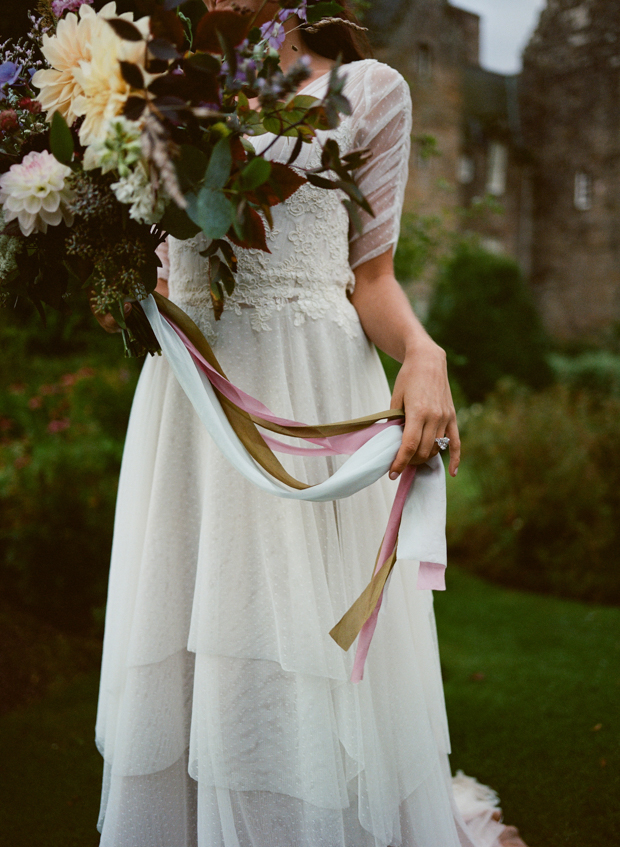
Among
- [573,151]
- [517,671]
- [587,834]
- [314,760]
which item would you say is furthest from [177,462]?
[573,151]

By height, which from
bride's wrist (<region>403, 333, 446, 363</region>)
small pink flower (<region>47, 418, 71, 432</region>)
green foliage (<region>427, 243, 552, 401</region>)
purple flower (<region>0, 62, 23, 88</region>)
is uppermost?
green foliage (<region>427, 243, 552, 401</region>)

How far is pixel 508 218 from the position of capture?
65.0 ft

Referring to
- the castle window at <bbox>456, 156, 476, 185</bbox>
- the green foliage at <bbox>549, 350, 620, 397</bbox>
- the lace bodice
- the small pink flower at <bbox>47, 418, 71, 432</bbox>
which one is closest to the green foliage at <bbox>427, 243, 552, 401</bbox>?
the green foliage at <bbox>549, 350, 620, 397</bbox>

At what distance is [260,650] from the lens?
1388 millimetres

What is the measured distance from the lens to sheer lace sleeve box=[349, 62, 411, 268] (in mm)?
1526

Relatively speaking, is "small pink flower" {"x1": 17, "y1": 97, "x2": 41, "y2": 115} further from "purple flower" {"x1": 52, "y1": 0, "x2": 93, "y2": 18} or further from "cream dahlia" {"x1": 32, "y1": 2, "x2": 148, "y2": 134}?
"purple flower" {"x1": 52, "y1": 0, "x2": 93, "y2": 18}

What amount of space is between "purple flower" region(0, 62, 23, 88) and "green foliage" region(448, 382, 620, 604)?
4.60 metres

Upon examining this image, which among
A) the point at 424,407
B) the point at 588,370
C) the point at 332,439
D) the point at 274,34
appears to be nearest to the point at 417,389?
the point at 424,407

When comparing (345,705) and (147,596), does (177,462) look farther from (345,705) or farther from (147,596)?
(345,705)

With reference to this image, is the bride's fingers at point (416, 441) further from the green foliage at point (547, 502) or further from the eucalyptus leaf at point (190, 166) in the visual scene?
the green foliage at point (547, 502)

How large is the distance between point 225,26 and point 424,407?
2.38 ft

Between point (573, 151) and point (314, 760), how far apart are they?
19.9 m

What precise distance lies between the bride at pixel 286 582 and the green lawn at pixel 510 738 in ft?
3.02

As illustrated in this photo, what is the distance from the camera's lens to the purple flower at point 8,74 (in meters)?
1.20
